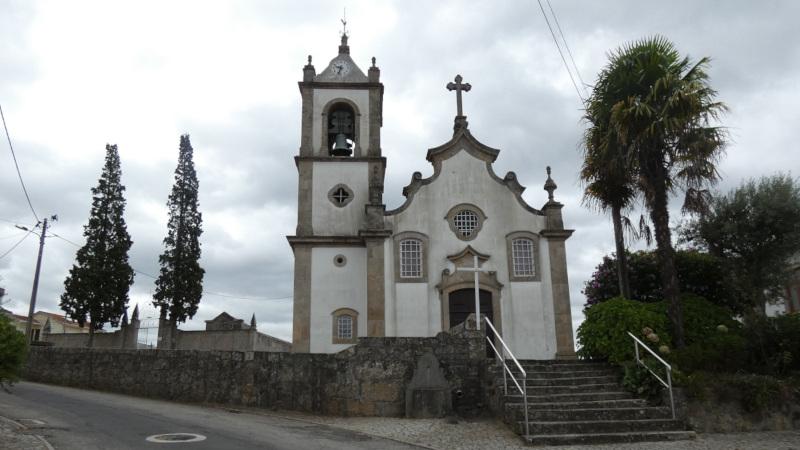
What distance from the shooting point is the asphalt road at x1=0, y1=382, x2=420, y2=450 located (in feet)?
28.7

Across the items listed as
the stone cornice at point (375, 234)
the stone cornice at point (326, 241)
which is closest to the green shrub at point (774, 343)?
the stone cornice at point (375, 234)

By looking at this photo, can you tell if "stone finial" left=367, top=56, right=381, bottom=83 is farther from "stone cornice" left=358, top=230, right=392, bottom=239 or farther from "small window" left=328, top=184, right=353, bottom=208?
"stone cornice" left=358, top=230, right=392, bottom=239

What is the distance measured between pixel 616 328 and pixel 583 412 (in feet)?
9.49

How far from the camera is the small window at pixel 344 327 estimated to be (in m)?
18.4

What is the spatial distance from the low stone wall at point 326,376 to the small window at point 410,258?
5.90 meters

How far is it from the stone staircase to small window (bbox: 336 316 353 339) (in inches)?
309

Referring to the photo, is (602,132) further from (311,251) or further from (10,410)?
(10,410)

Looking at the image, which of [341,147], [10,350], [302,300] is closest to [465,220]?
[341,147]

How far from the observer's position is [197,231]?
28141 mm

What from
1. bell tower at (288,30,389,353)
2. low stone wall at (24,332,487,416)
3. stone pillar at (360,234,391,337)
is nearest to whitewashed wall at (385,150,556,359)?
stone pillar at (360,234,391,337)


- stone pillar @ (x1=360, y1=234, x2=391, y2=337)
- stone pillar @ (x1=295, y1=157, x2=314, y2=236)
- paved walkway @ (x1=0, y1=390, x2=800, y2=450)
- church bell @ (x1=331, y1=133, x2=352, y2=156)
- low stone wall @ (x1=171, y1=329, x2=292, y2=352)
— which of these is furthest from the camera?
low stone wall @ (x1=171, y1=329, x2=292, y2=352)

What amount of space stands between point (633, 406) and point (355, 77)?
Result: 1555cm

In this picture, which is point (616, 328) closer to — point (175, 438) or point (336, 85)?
point (175, 438)

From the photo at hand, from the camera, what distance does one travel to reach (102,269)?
25109 millimetres
